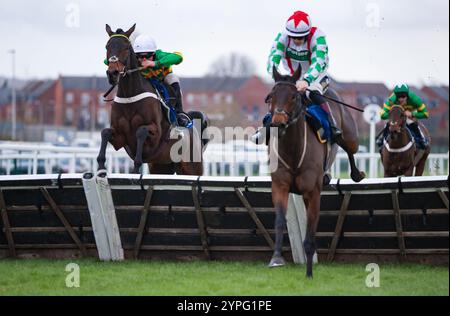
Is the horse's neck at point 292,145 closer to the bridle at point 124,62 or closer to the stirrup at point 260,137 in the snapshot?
the stirrup at point 260,137

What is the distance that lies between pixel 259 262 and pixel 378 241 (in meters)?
1.16

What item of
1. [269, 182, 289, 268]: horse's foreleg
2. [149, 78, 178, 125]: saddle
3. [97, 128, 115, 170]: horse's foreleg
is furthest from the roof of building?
[269, 182, 289, 268]: horse's foreleg

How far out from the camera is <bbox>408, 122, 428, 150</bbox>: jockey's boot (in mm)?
14930

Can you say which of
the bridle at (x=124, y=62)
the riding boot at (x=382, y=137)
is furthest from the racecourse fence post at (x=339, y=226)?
the riding boot at (x=382, y=137)

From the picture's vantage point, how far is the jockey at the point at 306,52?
30.0ft

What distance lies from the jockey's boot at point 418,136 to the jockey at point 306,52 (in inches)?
226

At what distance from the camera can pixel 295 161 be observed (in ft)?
28.1

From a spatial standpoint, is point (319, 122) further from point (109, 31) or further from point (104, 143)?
point (109, 31)

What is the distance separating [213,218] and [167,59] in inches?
119
